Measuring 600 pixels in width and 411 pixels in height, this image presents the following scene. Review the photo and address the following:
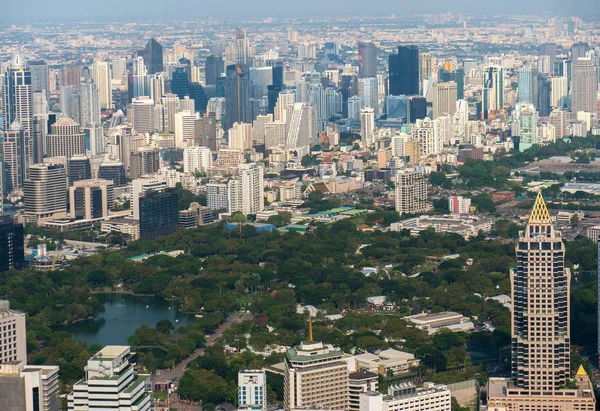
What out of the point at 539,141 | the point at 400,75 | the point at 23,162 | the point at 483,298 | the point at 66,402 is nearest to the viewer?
the point at 66,402

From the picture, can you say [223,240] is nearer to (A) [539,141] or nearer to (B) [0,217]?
(B) [0,217]

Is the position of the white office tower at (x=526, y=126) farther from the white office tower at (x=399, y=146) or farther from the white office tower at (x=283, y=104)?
the white office tower at (x=283, y=104)

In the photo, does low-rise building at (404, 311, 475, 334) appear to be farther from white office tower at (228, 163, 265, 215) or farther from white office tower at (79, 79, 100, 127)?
white office tower at (79, 79, 100, 127)

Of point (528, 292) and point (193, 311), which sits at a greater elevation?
point (528, 292)

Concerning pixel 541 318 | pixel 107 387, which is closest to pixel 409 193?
pixel 541 318

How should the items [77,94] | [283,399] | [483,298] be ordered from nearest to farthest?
1. [283,399]
2. [483,298]
3. [77,94]

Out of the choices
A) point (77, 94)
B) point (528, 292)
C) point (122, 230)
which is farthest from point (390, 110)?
point (528, 292)

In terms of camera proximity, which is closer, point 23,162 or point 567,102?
point 23,162

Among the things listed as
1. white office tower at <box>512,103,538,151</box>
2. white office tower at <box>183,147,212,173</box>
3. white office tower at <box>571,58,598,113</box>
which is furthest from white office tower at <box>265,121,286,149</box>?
white office tower at <box>571,58,598,113</box>
